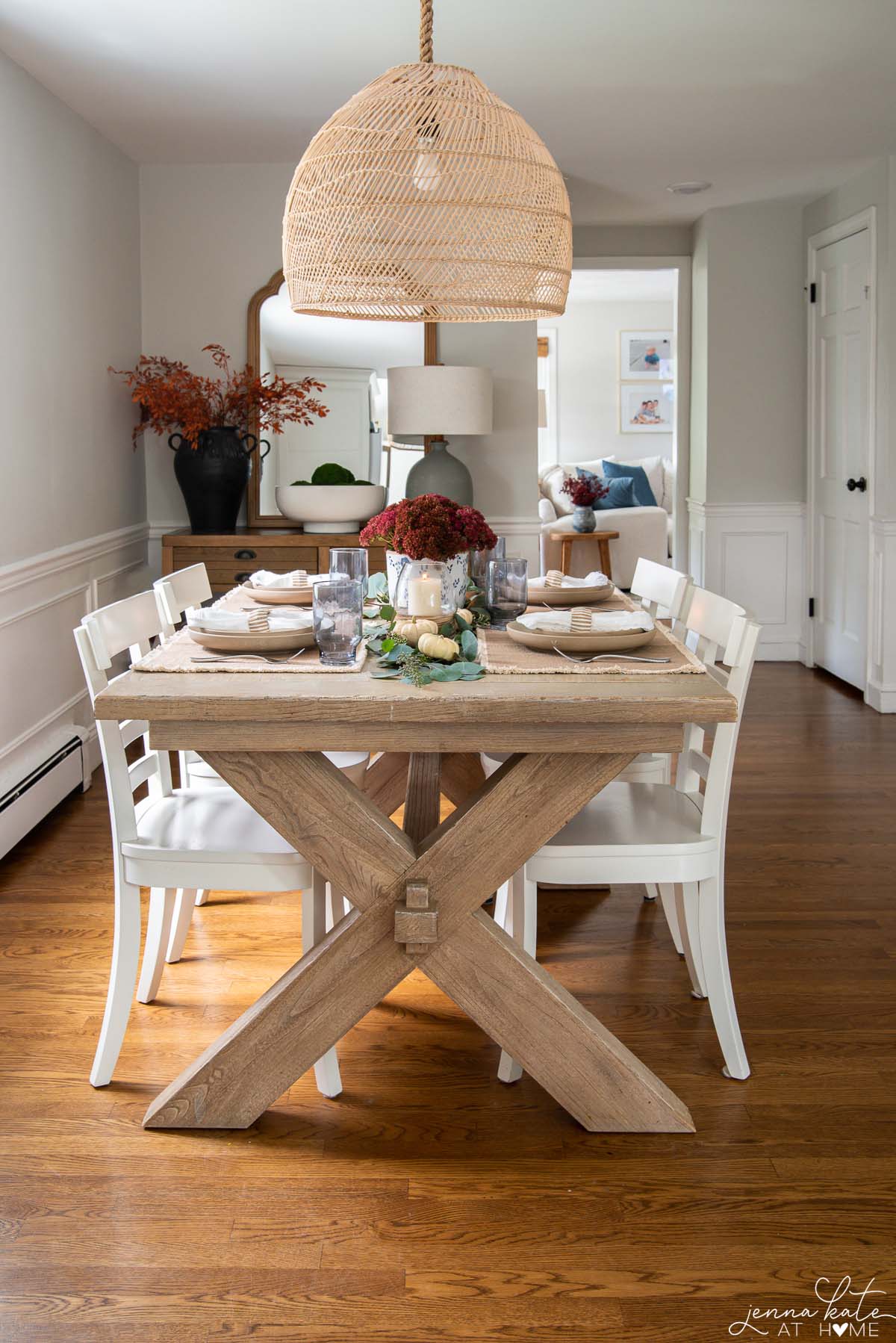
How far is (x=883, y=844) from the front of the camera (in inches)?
144

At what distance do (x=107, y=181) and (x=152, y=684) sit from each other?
140 inches

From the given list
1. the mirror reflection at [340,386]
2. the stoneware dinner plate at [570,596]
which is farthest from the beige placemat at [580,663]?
the mirror reflection at [340,386]

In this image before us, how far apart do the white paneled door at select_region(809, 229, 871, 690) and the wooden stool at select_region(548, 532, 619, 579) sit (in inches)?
97.3

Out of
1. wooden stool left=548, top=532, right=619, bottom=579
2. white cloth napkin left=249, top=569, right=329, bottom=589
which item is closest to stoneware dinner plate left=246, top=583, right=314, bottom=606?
white cloth napkin left=249, top=569, right=329, bottom=589

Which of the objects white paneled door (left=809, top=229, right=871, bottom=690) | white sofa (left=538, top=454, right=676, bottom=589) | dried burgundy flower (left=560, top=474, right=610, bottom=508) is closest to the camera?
white paneled door (left=809, top=229, right=871, bottom=690)

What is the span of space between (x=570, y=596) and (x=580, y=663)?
0.75 metres

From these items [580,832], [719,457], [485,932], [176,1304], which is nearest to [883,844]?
[580,832]

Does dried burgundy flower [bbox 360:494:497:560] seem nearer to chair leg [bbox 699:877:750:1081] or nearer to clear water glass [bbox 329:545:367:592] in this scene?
clear water glass [bbox 329:545:367:592]

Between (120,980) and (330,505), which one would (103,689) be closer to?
(120,980)

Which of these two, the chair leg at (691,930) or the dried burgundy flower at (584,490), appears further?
the dried burgundy flower at (584,490)

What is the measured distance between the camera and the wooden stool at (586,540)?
29.0 ft

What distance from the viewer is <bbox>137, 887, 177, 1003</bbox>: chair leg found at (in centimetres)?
259

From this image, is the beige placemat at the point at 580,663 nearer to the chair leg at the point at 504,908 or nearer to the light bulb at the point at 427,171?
the chair leg at the point at 504,908

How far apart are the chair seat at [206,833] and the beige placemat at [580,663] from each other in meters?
0.52
